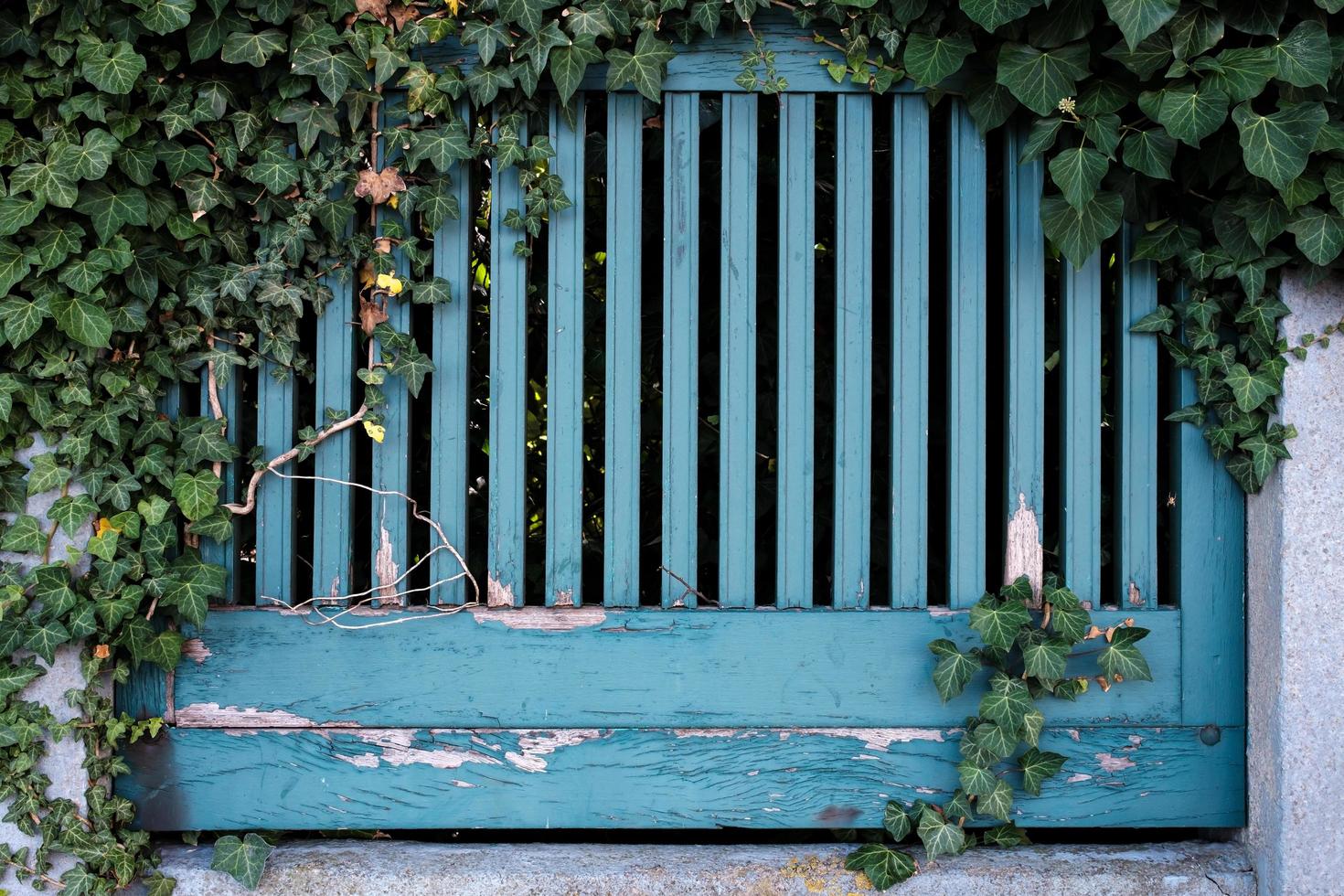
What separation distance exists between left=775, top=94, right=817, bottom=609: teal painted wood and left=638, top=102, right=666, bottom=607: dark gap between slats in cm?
59

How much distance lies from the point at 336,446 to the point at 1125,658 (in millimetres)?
2005

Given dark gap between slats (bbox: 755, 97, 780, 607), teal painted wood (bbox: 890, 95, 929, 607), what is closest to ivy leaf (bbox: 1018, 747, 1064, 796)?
teal painted wood (bbox: 890, 95, 929, 607)

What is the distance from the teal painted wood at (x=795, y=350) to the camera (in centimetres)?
252

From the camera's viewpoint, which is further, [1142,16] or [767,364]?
[767,364]

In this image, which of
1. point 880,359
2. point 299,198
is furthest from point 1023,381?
point 299,198

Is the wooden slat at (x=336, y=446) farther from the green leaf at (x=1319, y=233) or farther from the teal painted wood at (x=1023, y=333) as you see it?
the green leaf at (x=1319, y=233)

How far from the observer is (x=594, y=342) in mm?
3166

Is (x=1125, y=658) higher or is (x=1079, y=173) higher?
(x=1079, y=173)

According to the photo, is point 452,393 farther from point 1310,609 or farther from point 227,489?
point 1310,609

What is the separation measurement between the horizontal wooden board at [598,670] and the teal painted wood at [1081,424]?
182 millimetres

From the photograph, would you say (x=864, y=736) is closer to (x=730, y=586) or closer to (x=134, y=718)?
(x=730, y=586)

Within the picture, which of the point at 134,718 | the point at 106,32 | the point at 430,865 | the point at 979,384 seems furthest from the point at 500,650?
the point at 106,32

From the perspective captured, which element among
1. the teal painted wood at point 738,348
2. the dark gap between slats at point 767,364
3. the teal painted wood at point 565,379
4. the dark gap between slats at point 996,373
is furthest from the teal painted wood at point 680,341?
the dark gap between slats at point 996,373

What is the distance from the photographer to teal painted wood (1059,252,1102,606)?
2518 millimetres
